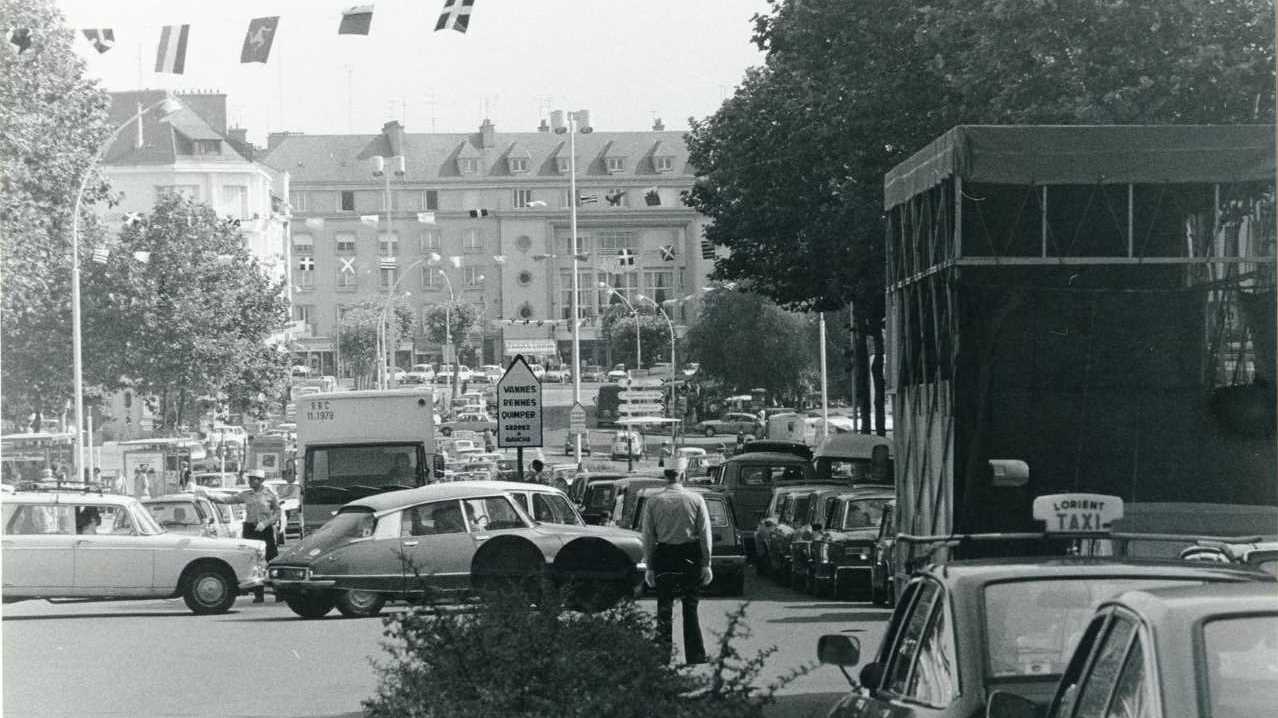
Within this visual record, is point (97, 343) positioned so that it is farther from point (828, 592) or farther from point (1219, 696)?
point (1219, 696)

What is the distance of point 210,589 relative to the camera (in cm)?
2577

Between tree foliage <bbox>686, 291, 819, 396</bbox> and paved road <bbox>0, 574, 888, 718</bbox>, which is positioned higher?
tree foliage <bbox>686, 291, 819, 396</bbox>

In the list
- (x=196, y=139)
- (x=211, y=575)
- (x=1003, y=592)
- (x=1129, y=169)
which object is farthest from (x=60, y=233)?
(x=196, y=139)

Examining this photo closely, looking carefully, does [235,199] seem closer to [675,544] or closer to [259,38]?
[259,38]

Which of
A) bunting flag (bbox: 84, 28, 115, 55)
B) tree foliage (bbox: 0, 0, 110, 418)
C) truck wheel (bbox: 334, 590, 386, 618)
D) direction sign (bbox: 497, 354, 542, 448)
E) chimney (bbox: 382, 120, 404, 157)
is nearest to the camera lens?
truck wheel (bbox: 334, 590, 386, 618)

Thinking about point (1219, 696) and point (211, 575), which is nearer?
point (1219, 696)

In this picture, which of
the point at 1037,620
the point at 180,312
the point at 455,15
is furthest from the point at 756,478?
the point at 180,312

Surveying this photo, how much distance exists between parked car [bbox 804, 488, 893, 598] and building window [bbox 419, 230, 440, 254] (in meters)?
114

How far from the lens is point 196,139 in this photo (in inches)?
4355

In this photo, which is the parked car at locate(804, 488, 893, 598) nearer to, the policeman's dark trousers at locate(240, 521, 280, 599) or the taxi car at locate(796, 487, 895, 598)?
the taxi car at locate(796, 487, 895, 598)

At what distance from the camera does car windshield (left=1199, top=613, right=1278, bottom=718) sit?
15.6 ft

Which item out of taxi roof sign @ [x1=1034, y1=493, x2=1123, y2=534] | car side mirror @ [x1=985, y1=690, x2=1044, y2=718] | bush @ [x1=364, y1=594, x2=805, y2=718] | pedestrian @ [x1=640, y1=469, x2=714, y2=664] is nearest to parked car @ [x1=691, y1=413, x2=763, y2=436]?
pedestrian @ [x1=640, y1=469, x2=714, y2=664]

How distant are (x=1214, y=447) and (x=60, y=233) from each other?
3816 cm

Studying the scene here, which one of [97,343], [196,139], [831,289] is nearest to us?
[831,289]
